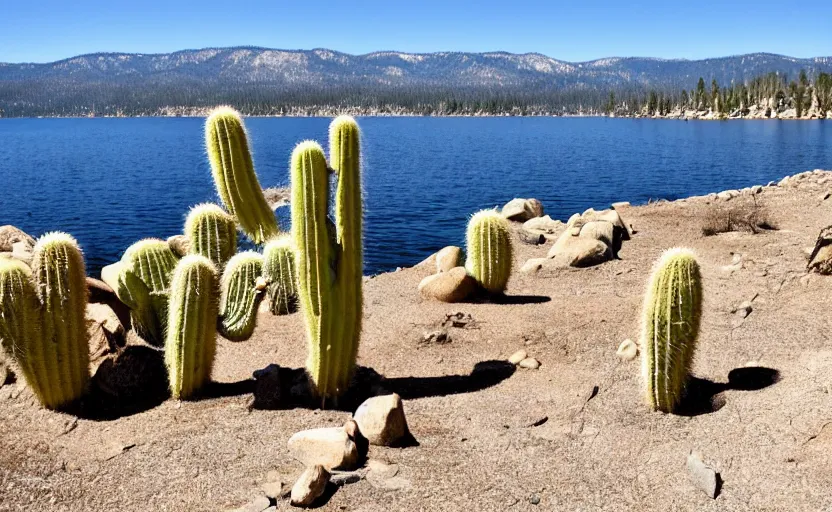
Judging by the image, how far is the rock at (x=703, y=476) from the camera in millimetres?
5566

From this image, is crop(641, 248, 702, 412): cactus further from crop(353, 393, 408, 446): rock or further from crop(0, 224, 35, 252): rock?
crop(0, 224, 35, 252): rock

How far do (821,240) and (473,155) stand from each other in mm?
61206

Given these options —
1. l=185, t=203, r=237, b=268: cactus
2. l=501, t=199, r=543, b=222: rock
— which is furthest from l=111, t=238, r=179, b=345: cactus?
l=501, t=199, r=543, b=222: rock

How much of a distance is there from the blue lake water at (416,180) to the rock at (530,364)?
14.1 m

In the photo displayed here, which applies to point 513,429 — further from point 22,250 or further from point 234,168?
point 22,250

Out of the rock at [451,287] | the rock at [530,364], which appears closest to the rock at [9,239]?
the rock at [451,287]

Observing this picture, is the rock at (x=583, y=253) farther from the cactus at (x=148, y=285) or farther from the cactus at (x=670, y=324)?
the cactus at (x=148, y=285)

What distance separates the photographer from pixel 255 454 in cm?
638

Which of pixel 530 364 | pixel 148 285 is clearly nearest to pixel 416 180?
pixel 530 364

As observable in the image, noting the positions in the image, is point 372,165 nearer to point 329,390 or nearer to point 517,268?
point 517,268

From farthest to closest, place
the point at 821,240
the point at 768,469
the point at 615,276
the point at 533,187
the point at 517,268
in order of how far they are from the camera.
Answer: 1. the point at 533,187
2. the point at 517,268
3. the point at 615,276
4. the point at 821,240
5. the point at 768,469

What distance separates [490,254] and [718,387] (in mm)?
5044

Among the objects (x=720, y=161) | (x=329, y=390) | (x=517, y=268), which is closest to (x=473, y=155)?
(x=720, y=161)

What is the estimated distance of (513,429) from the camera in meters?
6.82
